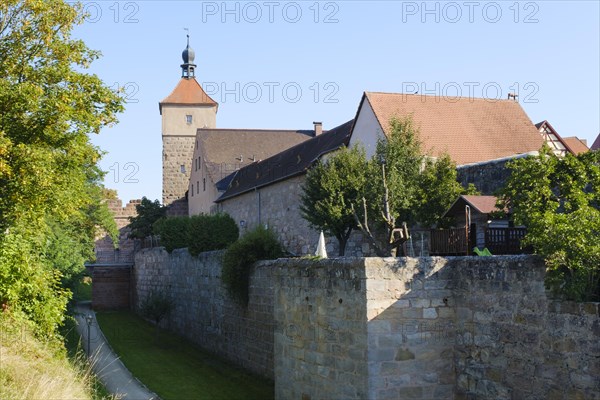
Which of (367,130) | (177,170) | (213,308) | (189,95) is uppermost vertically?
(189,95)

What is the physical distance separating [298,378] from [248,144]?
3839 centimetres

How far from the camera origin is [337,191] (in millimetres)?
25094

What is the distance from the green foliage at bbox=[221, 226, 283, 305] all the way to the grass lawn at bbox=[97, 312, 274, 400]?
2325mm

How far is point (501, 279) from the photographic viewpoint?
10.8 metres

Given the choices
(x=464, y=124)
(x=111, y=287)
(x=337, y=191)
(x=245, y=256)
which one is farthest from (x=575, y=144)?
(x=111, y=287)

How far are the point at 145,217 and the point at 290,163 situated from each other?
60.9 ft

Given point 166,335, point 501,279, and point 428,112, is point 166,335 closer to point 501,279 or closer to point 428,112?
point 428,112

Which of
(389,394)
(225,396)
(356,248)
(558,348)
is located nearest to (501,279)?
(558,348)

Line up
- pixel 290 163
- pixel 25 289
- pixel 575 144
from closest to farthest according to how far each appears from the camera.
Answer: pixel 25 289, pixel 290 163, pixel 575 144

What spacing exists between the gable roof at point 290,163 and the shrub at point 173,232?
4886 millimetres

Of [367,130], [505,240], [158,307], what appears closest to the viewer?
[505,240]

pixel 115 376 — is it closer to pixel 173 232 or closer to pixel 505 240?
pixel 505 240

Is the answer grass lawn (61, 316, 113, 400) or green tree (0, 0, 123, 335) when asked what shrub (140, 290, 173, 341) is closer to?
grass lawn (61, 316, 113, 400)

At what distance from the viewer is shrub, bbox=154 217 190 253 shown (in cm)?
3209
